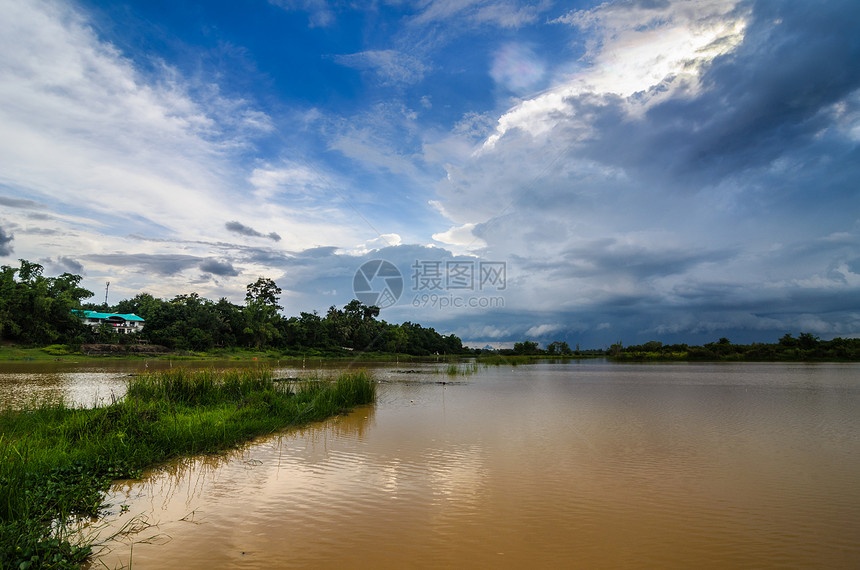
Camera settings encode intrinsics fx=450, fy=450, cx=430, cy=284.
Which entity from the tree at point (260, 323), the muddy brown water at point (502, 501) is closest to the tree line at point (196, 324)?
the tree at point (260, 323)

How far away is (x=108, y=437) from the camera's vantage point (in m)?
6.40

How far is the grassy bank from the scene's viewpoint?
3584 mm

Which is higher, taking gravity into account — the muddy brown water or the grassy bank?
the grassy bank

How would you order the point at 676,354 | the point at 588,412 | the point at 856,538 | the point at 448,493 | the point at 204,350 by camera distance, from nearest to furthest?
the point at 856,538 → the point at 448,493 → the point at 588,412 → the point at 204,350 → the point at 676,354

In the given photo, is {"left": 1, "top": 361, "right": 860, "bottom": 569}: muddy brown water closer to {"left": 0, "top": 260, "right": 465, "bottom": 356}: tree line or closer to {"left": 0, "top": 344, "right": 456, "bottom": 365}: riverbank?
{"left": 0, "top": 344, "right": 456, "bottom": 365}: riverbank

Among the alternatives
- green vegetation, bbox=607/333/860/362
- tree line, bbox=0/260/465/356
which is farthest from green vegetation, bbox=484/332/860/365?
tree line, bbox=0/260/465/356

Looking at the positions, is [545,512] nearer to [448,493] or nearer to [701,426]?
[448,493]

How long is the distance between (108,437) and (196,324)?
165 feet

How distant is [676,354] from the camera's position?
210 ft

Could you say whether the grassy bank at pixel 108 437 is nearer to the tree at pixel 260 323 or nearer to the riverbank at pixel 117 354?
the riverbank at pixel 117 354

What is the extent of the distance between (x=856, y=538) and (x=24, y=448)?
9.02m

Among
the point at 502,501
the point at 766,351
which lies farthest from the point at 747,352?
the point at 502,501

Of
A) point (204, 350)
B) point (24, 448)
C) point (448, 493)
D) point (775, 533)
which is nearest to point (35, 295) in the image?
point (204, 350)

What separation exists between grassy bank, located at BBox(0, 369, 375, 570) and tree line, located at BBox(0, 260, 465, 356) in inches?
1560
